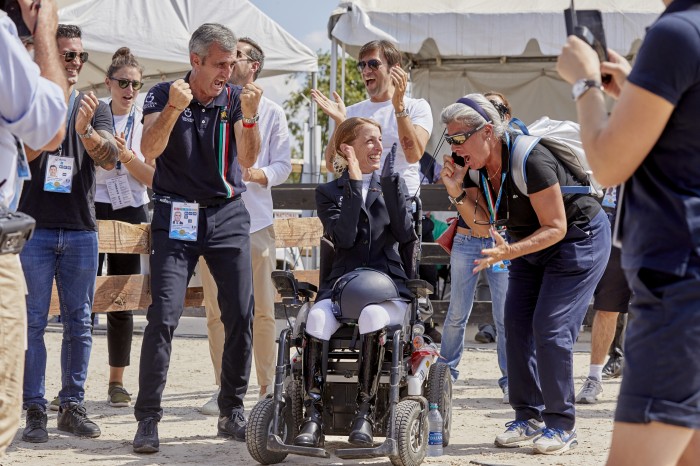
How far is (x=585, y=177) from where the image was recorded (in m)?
5.48

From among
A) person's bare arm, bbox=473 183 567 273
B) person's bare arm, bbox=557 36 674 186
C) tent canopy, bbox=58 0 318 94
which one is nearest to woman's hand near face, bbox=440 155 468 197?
person's bare arm, bbox=473 183 567 273

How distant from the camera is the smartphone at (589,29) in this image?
112 inches

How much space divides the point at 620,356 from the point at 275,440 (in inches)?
162

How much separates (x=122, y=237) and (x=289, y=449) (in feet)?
8.01

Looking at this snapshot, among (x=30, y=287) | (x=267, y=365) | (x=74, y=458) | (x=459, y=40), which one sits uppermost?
(x=459, y=40)

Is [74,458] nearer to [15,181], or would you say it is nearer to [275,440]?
[275,440]

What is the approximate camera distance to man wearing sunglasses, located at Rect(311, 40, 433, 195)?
6609mm

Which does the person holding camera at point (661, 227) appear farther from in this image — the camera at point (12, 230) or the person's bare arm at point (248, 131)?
the person's bare arm at point (248, 131)

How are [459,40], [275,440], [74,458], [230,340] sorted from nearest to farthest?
[275,440] → [74,458] → [230,340] → [459,40]

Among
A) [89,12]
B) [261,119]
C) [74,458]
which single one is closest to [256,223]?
[261,119]

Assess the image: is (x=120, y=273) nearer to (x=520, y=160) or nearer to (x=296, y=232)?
(x=296, y=232)

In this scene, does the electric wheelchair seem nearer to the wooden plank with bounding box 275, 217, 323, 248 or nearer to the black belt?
the black belt

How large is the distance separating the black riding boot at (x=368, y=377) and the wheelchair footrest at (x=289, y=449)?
192 mm

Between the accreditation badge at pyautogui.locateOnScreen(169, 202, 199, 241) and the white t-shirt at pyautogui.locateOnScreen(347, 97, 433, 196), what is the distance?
1.62 metres
